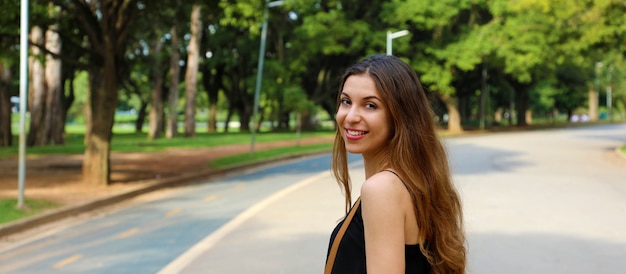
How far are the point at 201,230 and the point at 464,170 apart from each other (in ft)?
33.7

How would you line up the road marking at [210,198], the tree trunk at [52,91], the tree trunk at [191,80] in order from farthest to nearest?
the tree trunk at [191,80] < the tree trunk at [52,91] < the road marking at [210,198]

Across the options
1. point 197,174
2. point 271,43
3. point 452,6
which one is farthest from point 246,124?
point 197,174

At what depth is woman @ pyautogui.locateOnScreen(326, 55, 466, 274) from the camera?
2072mm

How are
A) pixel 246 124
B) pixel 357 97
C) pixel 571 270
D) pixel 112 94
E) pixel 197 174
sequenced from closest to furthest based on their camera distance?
pixel 357 97
pixel 571 270
pixel 112 94
pixel 197 174
pixel 246 124

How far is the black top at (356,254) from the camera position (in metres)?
2.11

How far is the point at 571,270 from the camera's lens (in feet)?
22.4

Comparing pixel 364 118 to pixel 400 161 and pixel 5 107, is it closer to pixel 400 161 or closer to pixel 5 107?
pixel 400 161

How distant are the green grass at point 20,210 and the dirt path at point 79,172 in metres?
0.51

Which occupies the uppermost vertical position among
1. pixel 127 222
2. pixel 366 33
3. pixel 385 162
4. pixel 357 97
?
pixel 366 33

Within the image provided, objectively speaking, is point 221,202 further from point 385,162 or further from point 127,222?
point 385,162

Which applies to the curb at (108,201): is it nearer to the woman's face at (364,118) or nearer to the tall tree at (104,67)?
the tall tree at (104,67)

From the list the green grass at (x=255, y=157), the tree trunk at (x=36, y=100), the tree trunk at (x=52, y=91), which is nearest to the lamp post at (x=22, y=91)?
the green grass at (x=255, y=157)

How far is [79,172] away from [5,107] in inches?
654

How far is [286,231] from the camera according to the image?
897cm
